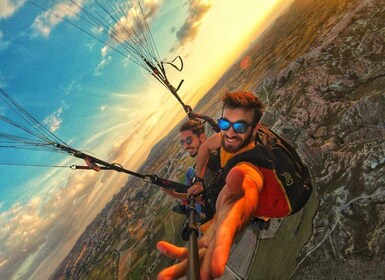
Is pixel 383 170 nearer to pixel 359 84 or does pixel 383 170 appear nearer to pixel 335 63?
pixel 359 84

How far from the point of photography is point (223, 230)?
13.7 ft

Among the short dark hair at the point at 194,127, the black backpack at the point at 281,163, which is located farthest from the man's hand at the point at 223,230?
the short dark hair at the point at 194,127

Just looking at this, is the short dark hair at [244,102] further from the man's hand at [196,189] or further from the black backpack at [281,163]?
the man's hand at [196,189]

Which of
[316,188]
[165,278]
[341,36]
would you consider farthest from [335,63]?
[165,278]

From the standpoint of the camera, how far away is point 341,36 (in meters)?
52.9

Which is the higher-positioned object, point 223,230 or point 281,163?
point 223,230

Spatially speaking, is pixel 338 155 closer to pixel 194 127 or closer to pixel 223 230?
pixel 194 127

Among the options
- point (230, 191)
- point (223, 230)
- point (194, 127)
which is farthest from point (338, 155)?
point (223, 230)

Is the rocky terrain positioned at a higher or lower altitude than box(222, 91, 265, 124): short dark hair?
lower

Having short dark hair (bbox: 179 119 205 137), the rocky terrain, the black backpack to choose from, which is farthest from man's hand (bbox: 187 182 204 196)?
the rocky terrain

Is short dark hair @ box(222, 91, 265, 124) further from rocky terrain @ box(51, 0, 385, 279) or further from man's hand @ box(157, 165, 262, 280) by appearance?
rocky terrain @ box(51, 0, 385, 279)

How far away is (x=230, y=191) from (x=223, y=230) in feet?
2.64

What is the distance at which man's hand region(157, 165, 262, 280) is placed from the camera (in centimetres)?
377

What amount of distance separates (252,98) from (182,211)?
5046 mm
